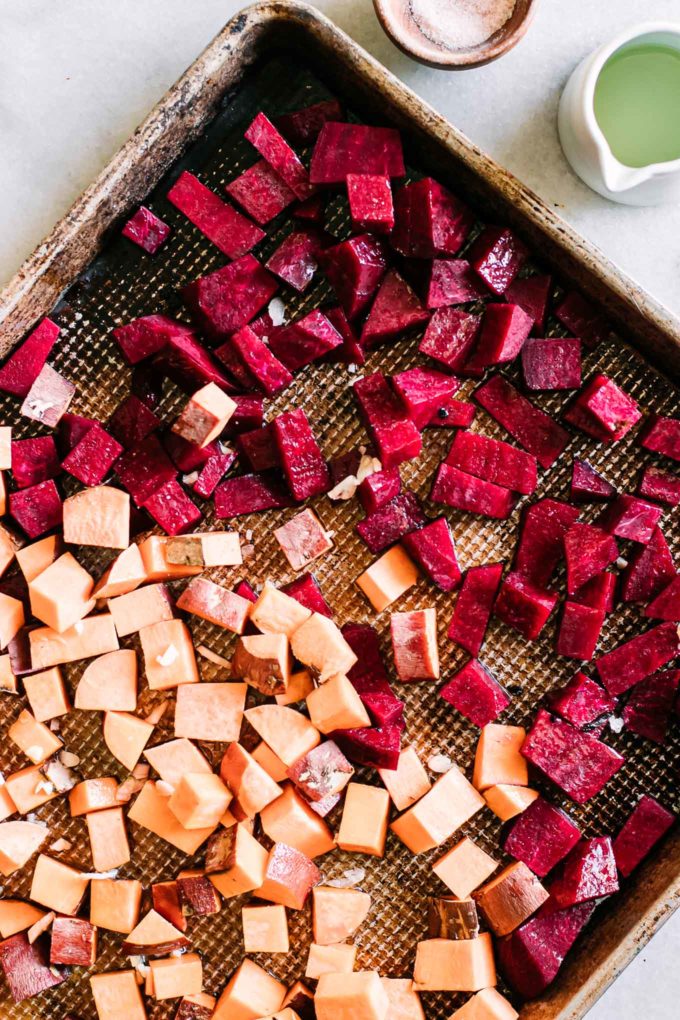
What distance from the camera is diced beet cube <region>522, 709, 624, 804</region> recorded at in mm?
1671

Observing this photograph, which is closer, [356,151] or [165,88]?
[356,151]

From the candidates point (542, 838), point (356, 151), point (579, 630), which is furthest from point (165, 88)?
point (542, 838)

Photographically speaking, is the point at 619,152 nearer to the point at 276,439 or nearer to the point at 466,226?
the point at 466,226

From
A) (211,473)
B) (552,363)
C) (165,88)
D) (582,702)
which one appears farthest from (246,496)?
(165,88)

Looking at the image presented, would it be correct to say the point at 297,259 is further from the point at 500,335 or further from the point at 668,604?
the point at 668,604

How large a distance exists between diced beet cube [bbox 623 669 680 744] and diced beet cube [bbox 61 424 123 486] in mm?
1164

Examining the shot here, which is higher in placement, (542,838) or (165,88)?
(165,88)

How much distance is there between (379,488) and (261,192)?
64cm

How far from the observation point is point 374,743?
5.44 feet

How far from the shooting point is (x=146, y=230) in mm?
1706

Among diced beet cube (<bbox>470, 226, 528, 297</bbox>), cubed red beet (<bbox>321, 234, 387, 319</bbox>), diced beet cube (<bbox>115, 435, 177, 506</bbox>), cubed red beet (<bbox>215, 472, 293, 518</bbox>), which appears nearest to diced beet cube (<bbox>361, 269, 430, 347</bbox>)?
cubed red beet (<bbox>321, 234, 387, 319</bbox>)

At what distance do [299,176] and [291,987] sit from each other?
1663 mm

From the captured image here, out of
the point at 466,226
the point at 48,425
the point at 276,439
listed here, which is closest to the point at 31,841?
the point at 48,425

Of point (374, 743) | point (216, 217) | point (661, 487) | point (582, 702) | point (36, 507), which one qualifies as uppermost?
point (661, 487)
